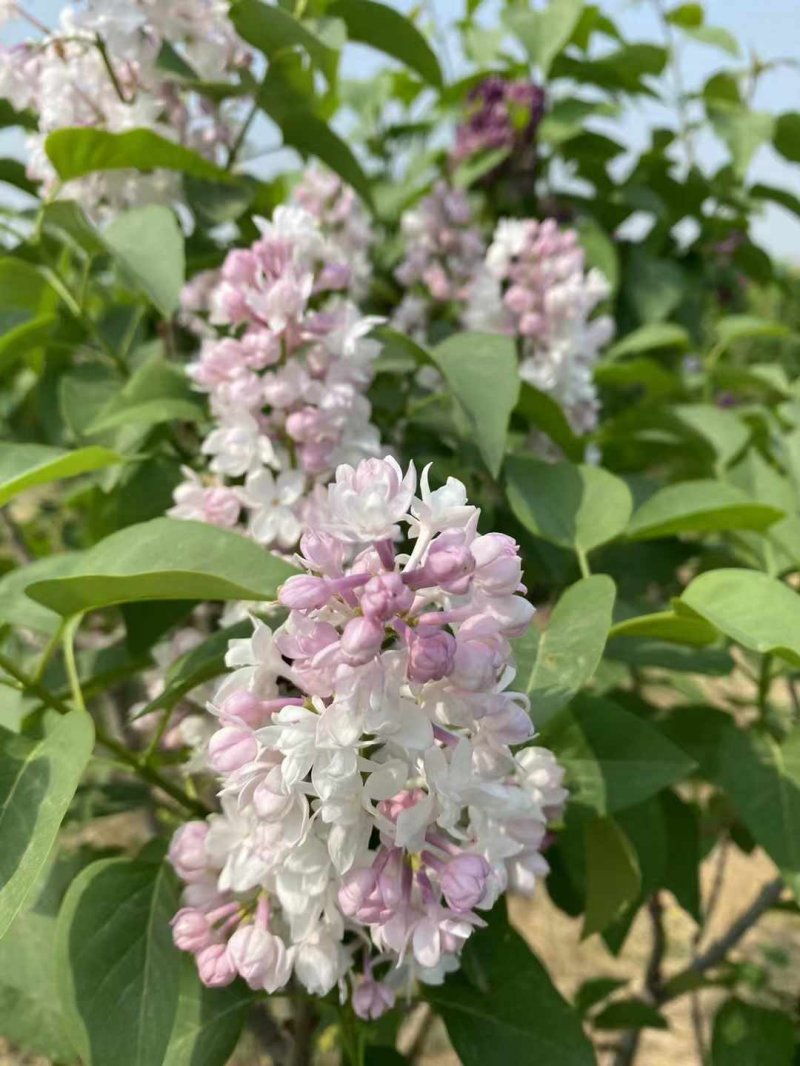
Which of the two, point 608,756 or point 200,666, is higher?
point 200,666


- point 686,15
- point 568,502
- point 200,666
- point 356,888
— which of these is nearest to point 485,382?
point 568,502

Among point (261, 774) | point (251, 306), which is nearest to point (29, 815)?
point (261, 774)

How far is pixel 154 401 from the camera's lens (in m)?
0.95

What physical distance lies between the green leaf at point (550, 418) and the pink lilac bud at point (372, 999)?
57 cm

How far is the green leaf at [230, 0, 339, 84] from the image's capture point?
0.98m

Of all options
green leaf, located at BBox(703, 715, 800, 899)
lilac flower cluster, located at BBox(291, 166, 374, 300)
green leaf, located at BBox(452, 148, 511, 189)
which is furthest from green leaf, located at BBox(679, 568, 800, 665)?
green leaf, located at BBox(452, 148, 511, 189)

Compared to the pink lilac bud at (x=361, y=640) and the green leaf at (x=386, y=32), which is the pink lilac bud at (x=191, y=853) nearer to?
the pink lilac bud at (x=361, y=640)

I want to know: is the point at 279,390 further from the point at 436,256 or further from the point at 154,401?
the point at 436,256

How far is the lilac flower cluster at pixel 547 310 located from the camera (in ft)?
4.05

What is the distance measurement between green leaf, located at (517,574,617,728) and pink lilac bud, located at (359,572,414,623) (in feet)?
0.56

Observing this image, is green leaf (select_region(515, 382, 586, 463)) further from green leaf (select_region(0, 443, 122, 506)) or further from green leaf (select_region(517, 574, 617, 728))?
green leaf (select_region(0, 443, 122, 506))

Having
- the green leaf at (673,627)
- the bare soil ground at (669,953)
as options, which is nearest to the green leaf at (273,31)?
the green leaf at (673,627)

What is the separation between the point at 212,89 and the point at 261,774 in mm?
819

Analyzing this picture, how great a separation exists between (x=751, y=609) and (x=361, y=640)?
308mm
